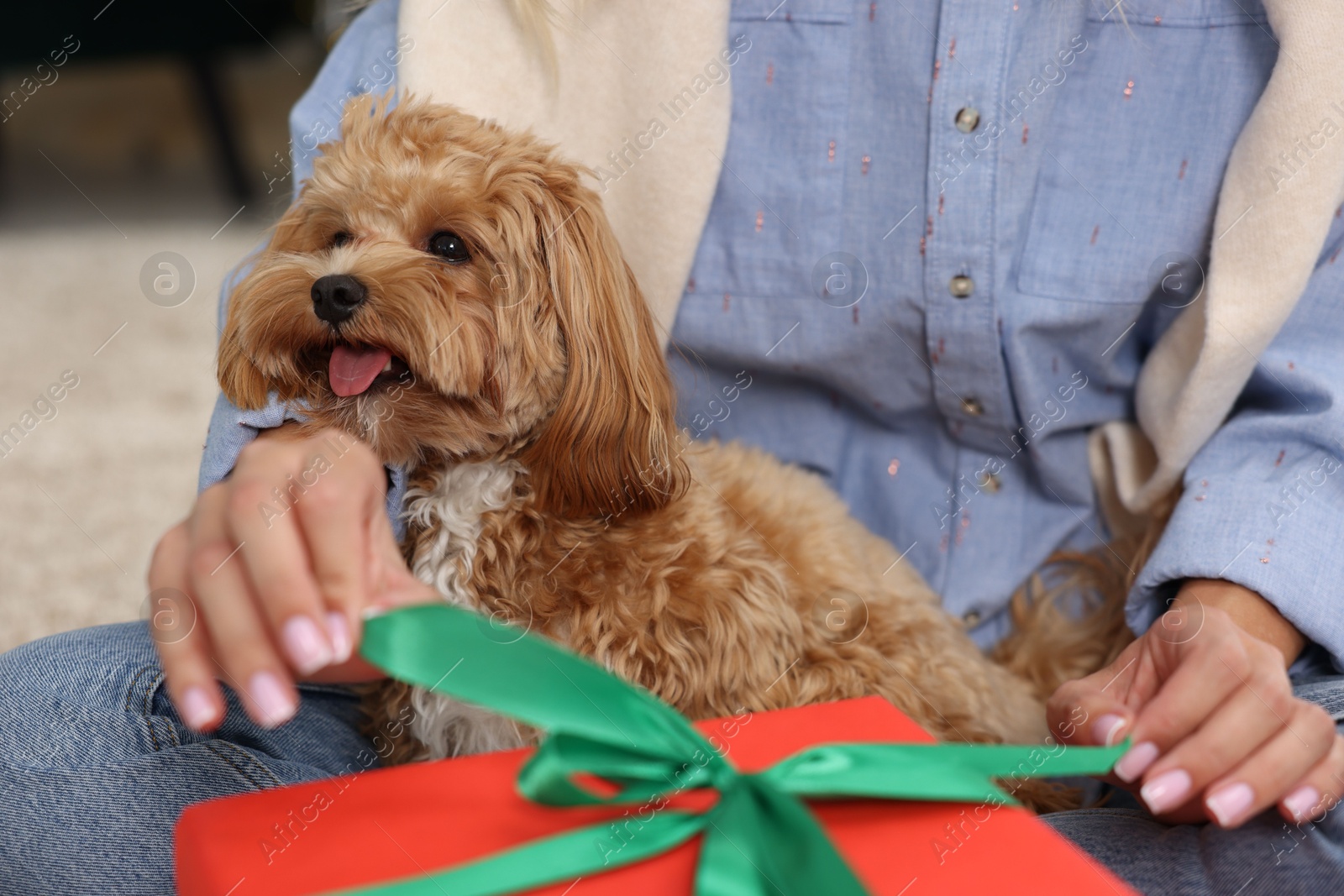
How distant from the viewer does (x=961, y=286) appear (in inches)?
39.3

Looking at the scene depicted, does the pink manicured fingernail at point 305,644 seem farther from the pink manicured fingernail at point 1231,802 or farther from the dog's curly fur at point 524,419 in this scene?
the pink manicured fingernail at point 1231,802

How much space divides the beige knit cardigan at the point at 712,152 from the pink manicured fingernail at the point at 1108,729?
0.39 m

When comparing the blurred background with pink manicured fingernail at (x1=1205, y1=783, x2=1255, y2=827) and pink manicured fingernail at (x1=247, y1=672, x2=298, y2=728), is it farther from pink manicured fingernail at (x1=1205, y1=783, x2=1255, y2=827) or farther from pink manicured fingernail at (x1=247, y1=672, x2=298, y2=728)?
pink manicured fingernail at (x1=1205, y1=783, x2=1255, y2=827)

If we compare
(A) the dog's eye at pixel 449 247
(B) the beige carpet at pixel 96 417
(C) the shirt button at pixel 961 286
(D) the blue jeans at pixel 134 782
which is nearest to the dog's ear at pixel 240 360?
(A) the dog's eye at pixel 449 247

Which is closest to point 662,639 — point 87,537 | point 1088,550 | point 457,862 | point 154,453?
point 457,862

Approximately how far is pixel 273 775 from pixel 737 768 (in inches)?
16.0

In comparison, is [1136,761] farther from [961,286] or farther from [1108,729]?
[961,286]

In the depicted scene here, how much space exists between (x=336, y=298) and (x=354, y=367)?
0.20 feet

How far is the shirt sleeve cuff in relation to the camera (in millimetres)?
833

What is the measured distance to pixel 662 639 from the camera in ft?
2.77

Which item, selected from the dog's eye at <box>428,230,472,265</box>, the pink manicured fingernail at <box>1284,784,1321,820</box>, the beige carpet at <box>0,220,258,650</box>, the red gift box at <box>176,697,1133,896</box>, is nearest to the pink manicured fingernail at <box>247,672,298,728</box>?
the red gift box at <box>176,697,1133,896</box>

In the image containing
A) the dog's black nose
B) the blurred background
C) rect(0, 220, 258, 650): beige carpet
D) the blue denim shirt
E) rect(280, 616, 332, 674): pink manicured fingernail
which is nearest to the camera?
rect(280, 616, 332, 674): pink manicured fingernail

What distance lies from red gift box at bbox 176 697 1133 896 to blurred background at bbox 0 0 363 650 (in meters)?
0.64

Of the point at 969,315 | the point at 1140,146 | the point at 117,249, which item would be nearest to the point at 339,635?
the point at 969,315
